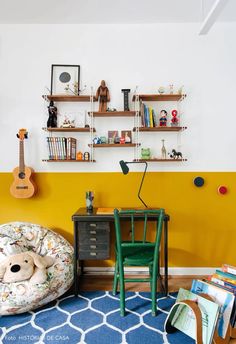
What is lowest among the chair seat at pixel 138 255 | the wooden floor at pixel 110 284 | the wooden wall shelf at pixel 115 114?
the wooden floor at pixel 110 284

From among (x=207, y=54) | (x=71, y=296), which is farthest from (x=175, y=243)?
(x=207, y=54)

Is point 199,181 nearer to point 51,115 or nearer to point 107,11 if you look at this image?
point 51,115

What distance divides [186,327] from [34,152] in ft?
7.46

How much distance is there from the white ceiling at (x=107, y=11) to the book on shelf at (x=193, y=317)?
2742mm

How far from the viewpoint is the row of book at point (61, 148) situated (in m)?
2.59

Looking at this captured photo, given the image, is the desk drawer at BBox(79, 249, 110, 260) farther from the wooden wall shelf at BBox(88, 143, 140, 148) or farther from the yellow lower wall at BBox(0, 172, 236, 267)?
the wooden wall shelf at BBox(88, 143, 140, 148)

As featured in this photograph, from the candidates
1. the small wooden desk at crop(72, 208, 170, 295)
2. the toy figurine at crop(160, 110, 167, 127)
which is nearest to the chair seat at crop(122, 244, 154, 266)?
the small wooden desk at crop(72, 208, 170, 295)

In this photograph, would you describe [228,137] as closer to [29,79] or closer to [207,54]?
[207,54]

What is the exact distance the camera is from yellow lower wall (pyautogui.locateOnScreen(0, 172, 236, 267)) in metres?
2.70

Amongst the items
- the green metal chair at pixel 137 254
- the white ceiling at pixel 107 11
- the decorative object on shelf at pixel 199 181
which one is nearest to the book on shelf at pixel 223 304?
the green metal chair at pixel 137 254

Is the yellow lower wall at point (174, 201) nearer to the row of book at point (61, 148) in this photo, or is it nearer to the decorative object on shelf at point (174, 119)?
the row of book at point (61, 148)

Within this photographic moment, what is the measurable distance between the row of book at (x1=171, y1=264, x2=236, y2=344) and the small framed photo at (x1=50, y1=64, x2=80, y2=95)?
236 centimetres

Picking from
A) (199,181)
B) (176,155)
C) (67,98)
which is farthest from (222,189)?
(67,98)

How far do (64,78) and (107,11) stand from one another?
85 cm
